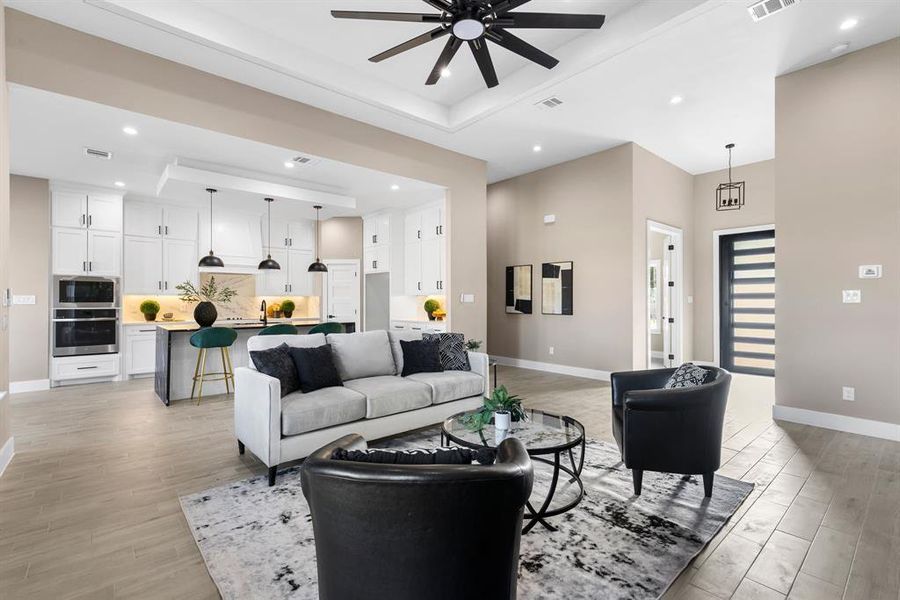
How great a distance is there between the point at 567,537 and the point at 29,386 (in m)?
7.38

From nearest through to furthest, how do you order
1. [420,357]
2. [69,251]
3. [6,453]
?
[6,453] < [420,357] < [69,251]

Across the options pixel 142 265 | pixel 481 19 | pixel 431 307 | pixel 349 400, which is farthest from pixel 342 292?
pixel 481 19

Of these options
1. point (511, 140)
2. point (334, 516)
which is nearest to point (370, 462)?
point (334, 516)

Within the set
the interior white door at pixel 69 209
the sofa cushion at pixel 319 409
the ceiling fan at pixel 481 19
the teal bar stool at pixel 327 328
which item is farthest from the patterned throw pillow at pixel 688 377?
the interior white door at pixel 69 209

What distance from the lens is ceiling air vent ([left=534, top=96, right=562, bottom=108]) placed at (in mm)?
4820

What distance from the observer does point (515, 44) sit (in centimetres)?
313

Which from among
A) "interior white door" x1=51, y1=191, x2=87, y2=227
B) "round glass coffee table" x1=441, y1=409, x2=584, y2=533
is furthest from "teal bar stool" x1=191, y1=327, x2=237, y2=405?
"round glass coffee table" x1=441, y1=409, x2=584, y2=533

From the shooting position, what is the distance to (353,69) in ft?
15.3

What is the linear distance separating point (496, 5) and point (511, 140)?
3.34 metres

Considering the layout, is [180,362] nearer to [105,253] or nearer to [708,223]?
[105,253]

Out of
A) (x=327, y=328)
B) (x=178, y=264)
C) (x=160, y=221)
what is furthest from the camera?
(x=178, y=264)

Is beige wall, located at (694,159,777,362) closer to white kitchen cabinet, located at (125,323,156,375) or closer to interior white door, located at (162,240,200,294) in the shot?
interior white door, located at (162,240,200,294)

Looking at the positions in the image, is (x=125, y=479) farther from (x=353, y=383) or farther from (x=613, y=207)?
(x=613, y=207)

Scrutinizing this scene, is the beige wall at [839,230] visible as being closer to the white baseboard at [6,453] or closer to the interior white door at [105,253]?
the white baseboard at [6,453]
